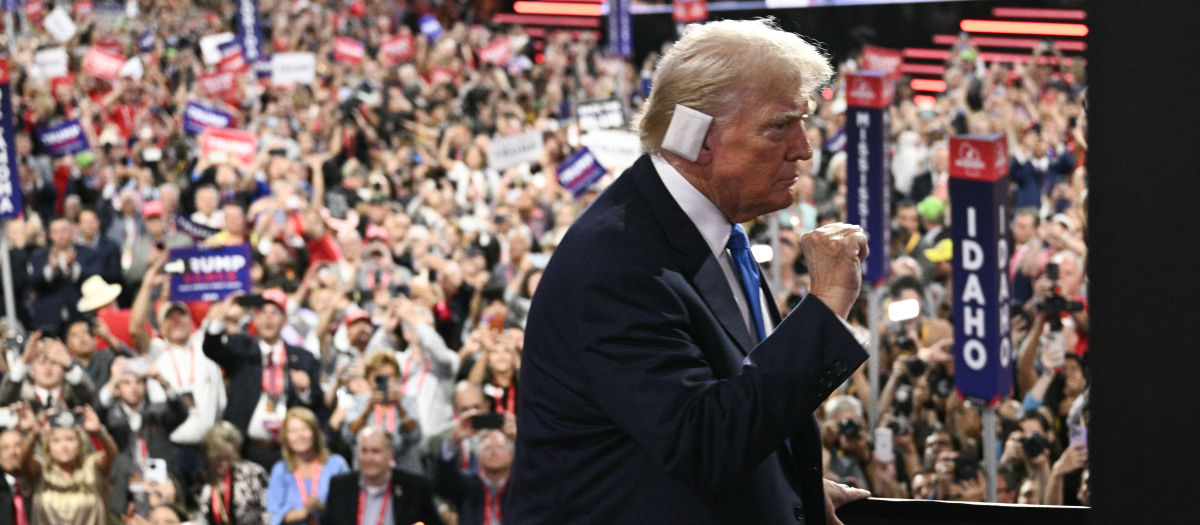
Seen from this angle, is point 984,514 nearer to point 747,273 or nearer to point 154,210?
point 747,273

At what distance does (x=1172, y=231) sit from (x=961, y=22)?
19958 millimetres

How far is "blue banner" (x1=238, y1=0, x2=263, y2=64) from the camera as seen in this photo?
16156 mm

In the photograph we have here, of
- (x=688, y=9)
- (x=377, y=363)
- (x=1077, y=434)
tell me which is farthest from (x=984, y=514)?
(x=688, y=9)

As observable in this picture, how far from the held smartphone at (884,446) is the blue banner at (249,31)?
11.9 m

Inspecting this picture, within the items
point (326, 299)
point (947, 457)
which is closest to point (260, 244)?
point (326, 299)

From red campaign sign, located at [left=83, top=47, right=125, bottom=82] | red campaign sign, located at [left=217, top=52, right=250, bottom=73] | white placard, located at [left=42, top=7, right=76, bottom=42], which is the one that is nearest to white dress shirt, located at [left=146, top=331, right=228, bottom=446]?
red campaign sign, located at [left=83, top=47, right=125, bottom=82]

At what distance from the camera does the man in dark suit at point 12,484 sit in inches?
240

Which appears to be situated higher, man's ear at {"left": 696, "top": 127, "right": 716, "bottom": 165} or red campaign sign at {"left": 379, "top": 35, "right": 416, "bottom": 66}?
man's ear at {"left": 696, "top": 127, "right": 716, "bottom": 165}

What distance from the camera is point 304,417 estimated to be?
6062 millimetres

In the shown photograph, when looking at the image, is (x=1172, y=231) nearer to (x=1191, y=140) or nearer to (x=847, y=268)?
(x=1191, y=140)

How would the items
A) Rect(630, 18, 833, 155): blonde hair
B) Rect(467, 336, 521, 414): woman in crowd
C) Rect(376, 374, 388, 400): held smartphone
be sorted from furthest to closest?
1. Rect(467, 336, 521, 414): woman in crowd
2. Rect(376, 374, 388, 400): held smartphone
3. Rect(630, 18, 833, 155): blonde hair

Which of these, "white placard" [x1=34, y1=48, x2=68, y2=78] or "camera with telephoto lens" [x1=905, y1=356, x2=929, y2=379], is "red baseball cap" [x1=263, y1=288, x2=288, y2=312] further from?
"white placard" [x1=34, y1=48, x2=68, y2=78]

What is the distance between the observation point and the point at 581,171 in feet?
34.6

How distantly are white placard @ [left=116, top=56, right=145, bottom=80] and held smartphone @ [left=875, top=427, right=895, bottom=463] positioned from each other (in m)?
13.4
